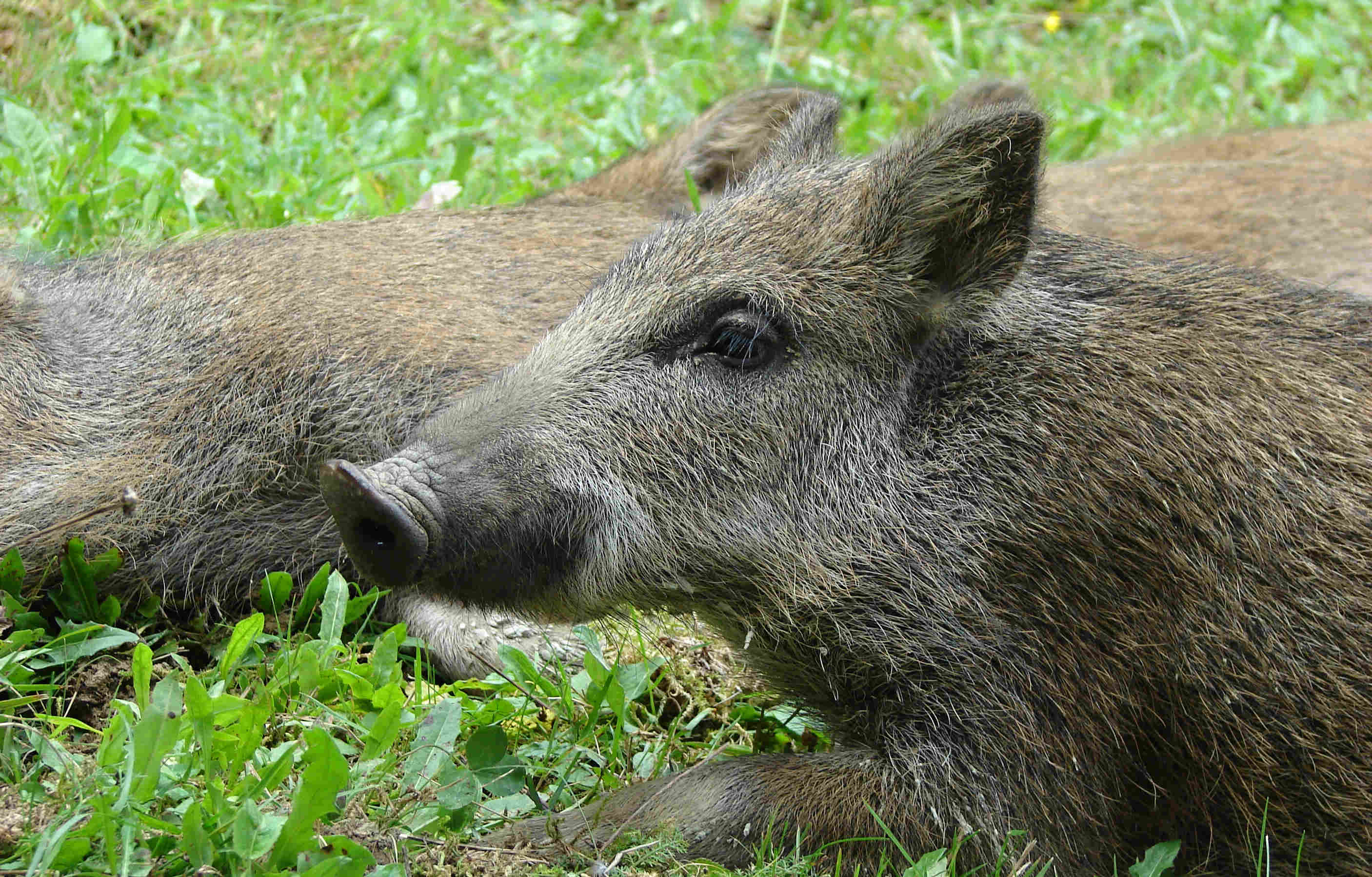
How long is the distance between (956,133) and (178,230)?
3408 millimetres

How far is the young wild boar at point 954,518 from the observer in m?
3.42

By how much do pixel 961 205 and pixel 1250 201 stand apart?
10.1 ft

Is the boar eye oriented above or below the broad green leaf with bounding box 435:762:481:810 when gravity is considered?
above

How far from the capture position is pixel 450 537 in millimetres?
3404

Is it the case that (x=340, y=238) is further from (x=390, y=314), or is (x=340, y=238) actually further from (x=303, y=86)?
(x=303, y=86)

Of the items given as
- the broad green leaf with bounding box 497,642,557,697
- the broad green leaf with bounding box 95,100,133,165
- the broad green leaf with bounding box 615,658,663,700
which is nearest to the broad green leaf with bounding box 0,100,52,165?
the broad green leaf with bounding box 95,100,133,165

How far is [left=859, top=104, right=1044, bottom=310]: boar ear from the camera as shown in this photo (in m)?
3.59

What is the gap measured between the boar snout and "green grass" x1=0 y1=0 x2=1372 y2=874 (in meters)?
0.29

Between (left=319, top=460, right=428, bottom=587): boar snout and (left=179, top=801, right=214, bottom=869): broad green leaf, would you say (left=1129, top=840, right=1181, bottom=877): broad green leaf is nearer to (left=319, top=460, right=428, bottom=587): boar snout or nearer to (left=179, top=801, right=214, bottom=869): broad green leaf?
(left=319, top=460, right=428, bottom=587): boar snout

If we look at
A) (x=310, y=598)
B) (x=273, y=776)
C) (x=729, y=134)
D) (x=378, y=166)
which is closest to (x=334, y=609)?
(x=310, y=598)

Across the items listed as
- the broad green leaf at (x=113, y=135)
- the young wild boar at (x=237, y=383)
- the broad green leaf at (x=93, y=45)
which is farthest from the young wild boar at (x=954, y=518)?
the broad green leaf at (x=93, y=45)

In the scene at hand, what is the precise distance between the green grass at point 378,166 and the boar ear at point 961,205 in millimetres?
1263

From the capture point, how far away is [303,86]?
714 cm

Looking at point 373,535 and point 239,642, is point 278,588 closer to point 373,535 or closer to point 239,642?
point 239,642
